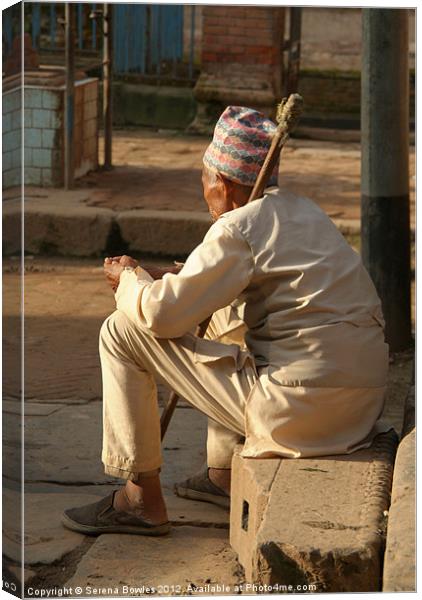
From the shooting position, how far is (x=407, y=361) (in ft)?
21.2

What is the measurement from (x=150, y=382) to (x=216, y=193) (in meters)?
0.64

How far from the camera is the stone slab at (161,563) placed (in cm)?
384

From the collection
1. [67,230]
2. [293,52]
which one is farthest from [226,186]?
[293,52]

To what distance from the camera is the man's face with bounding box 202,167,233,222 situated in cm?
417

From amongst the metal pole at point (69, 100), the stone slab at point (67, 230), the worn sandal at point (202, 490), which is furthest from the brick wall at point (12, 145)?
the metal pole at point (69, 100)

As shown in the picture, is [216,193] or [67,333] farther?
[67,333]

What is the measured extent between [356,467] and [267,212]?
2.72ft

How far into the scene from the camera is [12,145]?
11.7ft

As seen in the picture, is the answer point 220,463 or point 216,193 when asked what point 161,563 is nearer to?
point 220,463

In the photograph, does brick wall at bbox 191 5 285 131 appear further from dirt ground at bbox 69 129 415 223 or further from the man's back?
the man's back

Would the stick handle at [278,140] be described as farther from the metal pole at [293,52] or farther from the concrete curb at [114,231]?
the metal pole at [293,52]

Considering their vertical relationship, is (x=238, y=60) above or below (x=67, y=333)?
above

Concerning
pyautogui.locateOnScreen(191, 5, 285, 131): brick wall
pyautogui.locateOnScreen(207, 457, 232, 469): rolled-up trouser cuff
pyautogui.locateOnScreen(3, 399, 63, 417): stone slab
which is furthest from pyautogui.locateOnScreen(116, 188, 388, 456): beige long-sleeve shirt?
pyautogui.locateOnScreen(191, 5, 285, 131): brick wall

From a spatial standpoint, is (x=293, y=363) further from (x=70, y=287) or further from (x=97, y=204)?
(x=97, y=204)
